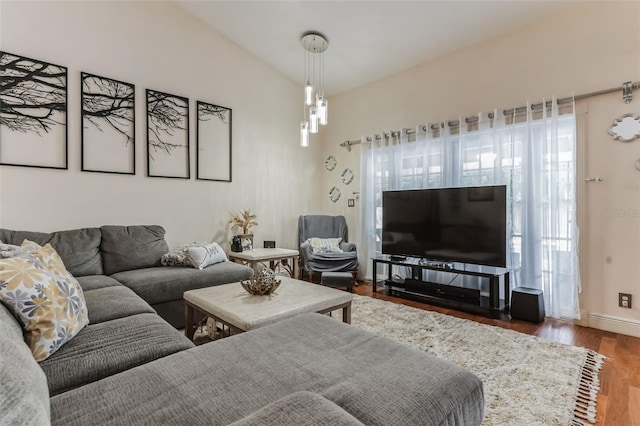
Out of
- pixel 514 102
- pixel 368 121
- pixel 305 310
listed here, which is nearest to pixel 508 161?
pixel 514 102

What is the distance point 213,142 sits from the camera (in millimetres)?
3992

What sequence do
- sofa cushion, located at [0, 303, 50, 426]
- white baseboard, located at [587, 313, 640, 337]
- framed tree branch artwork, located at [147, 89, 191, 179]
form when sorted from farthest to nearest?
1. framed tree branch artwork, located at [147, 89, 191, 179]
2. white baseboard, located at [587, 313, 640, 337]
3. sofa cushion, located at [0, 303, 50, 426]

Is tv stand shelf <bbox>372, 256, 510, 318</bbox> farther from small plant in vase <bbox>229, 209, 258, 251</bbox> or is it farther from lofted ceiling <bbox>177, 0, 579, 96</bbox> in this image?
lofted ceiling <bbox>177, 0, 579, 96</bbox>

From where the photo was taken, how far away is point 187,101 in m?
3.75

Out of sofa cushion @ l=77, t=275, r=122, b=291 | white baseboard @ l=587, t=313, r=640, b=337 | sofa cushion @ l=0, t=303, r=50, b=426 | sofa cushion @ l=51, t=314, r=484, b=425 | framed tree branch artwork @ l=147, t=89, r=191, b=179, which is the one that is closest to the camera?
sofa cushion @ l=0, t=303, r=50, b=426

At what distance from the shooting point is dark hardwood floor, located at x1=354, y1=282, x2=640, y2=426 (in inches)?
64.1

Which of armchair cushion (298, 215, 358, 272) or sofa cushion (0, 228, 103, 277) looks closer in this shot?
sofa cushion (0, 228, 103, 277)

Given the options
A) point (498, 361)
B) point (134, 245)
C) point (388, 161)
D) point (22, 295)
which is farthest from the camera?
point (388, 161)

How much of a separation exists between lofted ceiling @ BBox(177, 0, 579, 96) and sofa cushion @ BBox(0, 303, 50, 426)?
3.49 meters

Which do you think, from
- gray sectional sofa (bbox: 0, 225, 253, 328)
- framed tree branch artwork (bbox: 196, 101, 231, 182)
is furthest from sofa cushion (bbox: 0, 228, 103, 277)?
framed tree branch artwork (bbox: 196, 101, 231, 182)

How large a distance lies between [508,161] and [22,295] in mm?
3852

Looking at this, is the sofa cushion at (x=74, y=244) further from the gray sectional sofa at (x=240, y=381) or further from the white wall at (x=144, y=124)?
the gray sectional sofa at (x=240, y=381)

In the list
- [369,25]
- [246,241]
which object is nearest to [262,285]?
[246,241]

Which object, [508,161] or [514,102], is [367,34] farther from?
[508,161]
